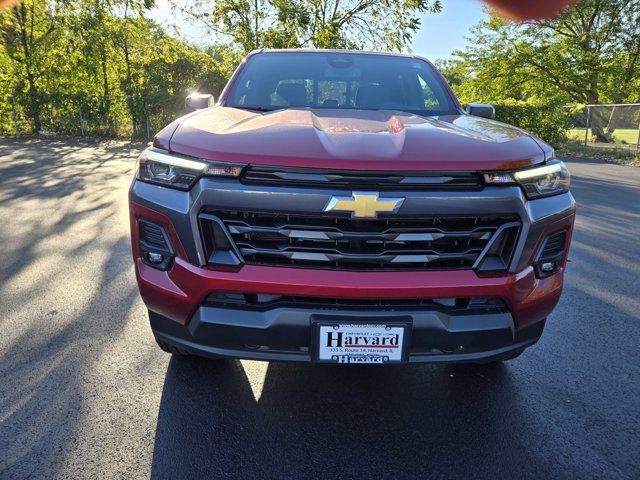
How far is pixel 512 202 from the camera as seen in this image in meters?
1.99

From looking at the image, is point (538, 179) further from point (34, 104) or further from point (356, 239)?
point (34, 104)

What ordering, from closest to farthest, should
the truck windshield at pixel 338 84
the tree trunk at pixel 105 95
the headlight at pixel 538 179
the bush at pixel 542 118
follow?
the headlight at pixel 538 179 → the truck windshield at pixel 338 84 → the tree trunk at pixel 105 95 → the bush at pixel 542 118

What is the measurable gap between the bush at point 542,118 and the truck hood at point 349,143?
16825mm

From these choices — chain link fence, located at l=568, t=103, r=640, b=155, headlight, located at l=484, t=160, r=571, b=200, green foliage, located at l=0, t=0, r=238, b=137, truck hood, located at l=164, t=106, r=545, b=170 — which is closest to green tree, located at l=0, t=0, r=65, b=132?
green foliage, located at l=0, t=0, r=238, b=137

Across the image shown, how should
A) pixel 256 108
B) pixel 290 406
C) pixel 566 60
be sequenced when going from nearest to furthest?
pixel 290 406 < pixel 256 108 < pixel 566 60

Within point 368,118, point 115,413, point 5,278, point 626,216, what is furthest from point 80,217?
point 626,216

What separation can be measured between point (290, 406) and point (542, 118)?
1812 centimetres

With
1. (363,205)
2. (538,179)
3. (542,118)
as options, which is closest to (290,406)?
(363,205)

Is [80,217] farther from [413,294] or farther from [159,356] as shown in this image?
[413,294]

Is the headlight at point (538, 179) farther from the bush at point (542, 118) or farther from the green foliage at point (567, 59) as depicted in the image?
the green foliage at point (567, 59)

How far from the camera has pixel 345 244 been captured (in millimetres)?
1984

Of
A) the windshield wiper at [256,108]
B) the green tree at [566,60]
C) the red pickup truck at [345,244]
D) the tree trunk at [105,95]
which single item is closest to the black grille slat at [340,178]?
the red pickup truck at [345,244]

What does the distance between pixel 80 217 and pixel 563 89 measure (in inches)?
1062

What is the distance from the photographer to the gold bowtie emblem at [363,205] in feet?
6.20
